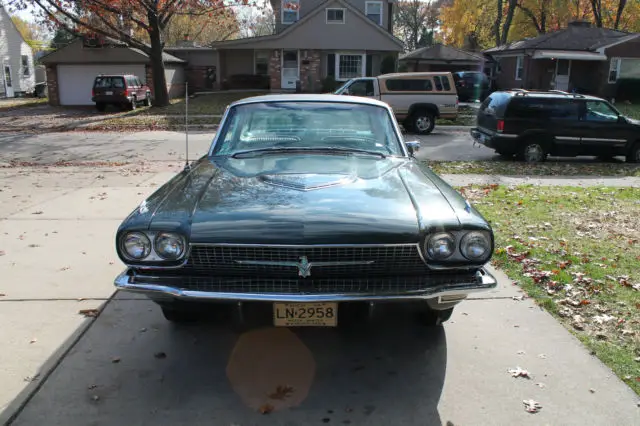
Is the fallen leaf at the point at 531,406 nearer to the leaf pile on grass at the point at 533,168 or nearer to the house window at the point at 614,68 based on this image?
the leaf pile on grass at the point at 533,168

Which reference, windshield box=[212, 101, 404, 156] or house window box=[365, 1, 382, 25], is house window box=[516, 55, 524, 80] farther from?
windshield box=[212, 101, 404, 156]

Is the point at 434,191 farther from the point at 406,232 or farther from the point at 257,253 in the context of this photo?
the point at 257,253

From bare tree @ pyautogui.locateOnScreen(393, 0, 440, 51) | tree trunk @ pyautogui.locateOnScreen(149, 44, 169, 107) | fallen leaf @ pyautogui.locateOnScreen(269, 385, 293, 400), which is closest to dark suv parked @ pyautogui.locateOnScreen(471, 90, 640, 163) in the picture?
fallen leaf @ pyautogui.locateOnScreen(269, 385, 293, 400)

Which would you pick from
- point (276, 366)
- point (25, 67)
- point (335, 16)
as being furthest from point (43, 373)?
point (25, 67)

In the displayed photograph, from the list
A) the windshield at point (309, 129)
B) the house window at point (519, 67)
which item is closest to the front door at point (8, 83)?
the house window at point (519, 67)

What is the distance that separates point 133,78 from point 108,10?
16.6 ft

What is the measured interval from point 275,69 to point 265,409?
30013mm

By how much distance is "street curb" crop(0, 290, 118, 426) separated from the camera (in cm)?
309

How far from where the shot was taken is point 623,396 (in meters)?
3.36

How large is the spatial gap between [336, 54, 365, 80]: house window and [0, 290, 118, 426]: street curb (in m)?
28.9

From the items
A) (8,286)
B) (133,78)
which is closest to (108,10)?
(133,78)

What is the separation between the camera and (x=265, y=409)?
10.4 feet

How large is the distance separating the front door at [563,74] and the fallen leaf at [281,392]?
110ft

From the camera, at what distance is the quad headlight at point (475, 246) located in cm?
332
